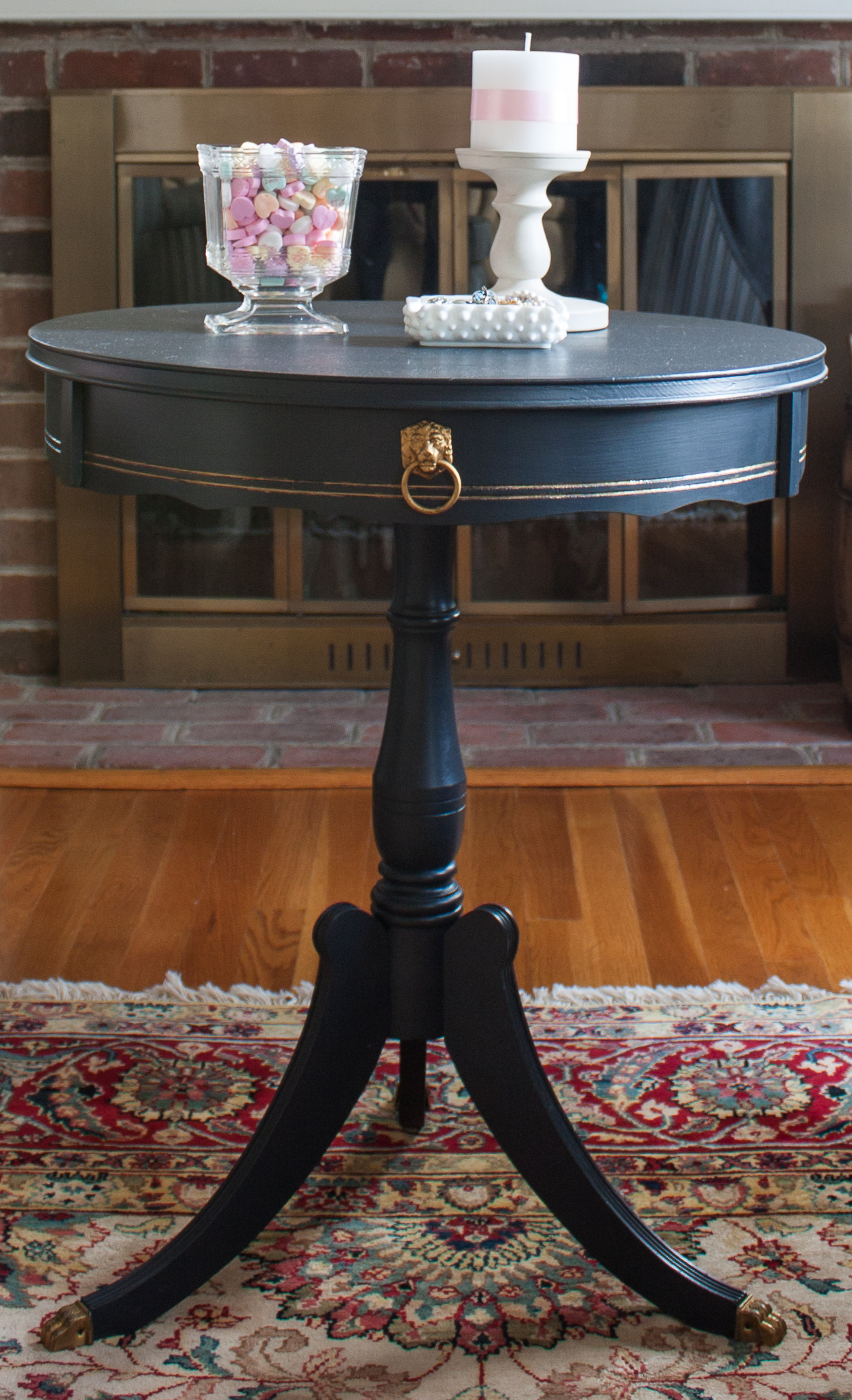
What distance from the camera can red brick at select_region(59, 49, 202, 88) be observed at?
2695 mm

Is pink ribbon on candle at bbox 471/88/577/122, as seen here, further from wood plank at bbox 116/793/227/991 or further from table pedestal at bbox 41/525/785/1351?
wood plank at bbox 116/793/227/991

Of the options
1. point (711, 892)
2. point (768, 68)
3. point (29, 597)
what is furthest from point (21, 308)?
point (711, 892)

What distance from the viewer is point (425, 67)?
8.80 feet

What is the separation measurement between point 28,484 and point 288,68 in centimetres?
87

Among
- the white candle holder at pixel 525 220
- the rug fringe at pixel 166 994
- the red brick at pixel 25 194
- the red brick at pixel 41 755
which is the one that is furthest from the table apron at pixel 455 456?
the red brick at pixel 25 194

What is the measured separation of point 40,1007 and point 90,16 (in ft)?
5.81

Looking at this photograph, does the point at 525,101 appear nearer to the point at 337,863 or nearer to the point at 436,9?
the point at 337,863

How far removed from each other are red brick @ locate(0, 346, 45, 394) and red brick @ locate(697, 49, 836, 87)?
50.5 inches

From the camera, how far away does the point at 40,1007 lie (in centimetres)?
172

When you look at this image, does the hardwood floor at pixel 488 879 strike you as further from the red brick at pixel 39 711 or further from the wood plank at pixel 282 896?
the red brick at pixel 39 711

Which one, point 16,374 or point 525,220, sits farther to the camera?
point 16,374

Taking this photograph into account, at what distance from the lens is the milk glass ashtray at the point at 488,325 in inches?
49.6

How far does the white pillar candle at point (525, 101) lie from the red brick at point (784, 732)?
1388mm

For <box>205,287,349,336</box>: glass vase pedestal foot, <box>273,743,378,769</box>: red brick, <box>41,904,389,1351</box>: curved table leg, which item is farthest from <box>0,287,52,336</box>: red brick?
<box>41,904,389,1351</box>: curved table leg
